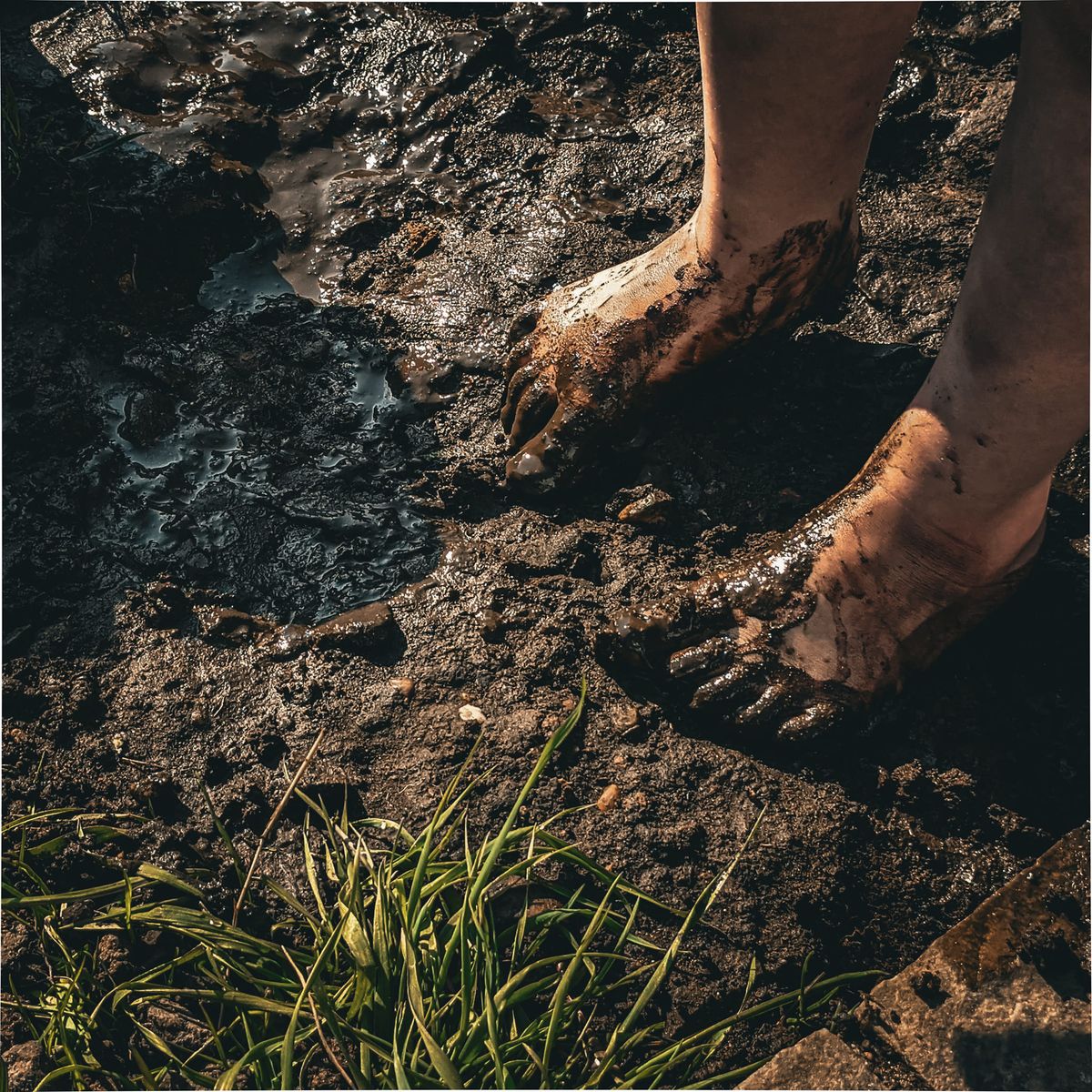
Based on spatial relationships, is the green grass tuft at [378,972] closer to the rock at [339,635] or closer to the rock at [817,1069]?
the rock at [817,1069]

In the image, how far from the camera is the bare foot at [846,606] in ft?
5.90

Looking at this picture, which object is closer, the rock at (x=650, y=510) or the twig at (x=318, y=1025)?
the twig at (x=318, y=1025)

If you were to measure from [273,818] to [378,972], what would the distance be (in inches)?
15.2

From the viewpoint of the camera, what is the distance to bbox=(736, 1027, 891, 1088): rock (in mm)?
1532

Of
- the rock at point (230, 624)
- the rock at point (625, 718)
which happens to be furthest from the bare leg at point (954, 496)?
the rock at point (230, 624)

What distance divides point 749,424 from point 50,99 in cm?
242

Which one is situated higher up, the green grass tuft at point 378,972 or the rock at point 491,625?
the rock at point 491,625

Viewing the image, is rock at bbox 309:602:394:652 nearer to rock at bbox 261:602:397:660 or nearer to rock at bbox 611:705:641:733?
rock at bbox 261:602:397:660

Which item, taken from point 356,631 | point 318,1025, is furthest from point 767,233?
point 318,1025

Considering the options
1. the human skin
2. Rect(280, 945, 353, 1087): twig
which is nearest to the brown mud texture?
the human skin

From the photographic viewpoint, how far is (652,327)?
215 centimetres

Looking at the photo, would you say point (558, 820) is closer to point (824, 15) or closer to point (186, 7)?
point (824, 15)

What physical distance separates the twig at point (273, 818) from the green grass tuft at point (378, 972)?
0.09ft

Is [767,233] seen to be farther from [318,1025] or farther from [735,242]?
[318,1025]
